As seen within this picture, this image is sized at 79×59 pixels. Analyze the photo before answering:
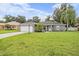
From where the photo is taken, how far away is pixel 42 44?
188 inches

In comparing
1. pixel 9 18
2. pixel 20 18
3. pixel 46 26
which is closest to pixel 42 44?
pixel 46 26

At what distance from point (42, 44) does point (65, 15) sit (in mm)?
547

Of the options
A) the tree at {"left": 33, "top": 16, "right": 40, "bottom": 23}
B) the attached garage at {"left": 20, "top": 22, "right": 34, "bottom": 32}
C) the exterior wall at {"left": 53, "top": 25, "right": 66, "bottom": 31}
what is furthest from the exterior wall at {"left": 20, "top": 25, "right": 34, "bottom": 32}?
the exterior wall at {"left": 53, "top": 25, "right": 66, "bottom": 31}

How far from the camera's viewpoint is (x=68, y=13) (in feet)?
15.8

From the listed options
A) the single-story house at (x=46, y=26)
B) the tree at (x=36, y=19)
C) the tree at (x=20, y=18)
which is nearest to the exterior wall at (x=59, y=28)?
the single-story house at (x=46, y=26)

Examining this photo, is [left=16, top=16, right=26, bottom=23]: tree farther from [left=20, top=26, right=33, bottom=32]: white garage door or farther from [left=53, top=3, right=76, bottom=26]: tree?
[left=53, top=3, right=76, bottom=26]: tree

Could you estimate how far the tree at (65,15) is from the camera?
4.78 m

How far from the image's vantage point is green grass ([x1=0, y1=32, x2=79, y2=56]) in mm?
4746

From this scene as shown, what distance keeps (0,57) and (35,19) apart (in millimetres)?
753

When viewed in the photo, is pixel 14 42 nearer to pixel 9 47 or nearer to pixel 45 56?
pixel 9 47

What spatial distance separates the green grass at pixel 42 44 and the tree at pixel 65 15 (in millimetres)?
179

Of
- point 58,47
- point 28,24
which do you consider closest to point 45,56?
point 58,47

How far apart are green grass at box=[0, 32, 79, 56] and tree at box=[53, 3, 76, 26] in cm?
18

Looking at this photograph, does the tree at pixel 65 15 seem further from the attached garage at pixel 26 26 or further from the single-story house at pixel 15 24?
the single-story house at pixel 15 24
